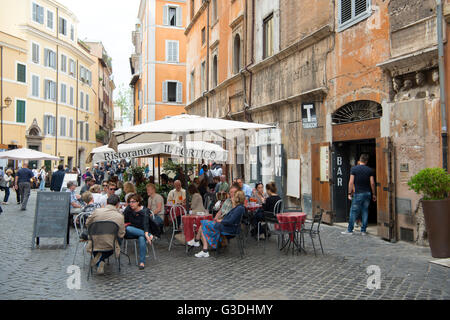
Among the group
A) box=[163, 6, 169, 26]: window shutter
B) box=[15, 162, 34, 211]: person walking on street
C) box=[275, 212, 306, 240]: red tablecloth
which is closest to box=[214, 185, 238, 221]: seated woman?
box=[275, 212, 306, 240]: red tablecloth

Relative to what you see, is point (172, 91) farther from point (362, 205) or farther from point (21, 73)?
point (362, 205)

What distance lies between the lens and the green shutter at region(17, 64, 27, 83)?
33.9 m

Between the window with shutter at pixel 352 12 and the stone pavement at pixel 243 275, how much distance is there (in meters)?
5.08

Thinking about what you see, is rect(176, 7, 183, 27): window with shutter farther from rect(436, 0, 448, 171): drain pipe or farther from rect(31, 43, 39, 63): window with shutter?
rect(436, 0, 448, 171): drain pipe

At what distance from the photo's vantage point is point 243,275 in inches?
249

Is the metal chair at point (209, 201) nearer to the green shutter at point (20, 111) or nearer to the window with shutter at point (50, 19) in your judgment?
the green shutter at point (20, 111)

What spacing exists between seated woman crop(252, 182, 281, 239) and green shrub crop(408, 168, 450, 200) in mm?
2912

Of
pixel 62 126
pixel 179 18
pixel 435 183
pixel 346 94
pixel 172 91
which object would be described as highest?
pixel 179 18

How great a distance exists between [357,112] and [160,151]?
5.02 meters

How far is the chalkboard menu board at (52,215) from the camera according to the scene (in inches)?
339

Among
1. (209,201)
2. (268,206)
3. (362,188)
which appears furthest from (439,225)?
(209,201)

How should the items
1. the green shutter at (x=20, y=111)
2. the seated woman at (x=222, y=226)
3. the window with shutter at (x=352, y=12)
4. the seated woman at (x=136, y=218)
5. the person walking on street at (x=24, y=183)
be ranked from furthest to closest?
the green shutter at (x=20, y=111) → the person walking on street at (x=24, y=183) → the window with shutter at (x=352, y=12) → the seated woman at (x=222, y=226) → the seated woman at (x=136, y=218)

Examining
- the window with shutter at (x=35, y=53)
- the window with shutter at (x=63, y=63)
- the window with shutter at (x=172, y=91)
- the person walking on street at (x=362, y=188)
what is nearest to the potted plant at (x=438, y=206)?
the person walking on street at (x=362, y=188)
